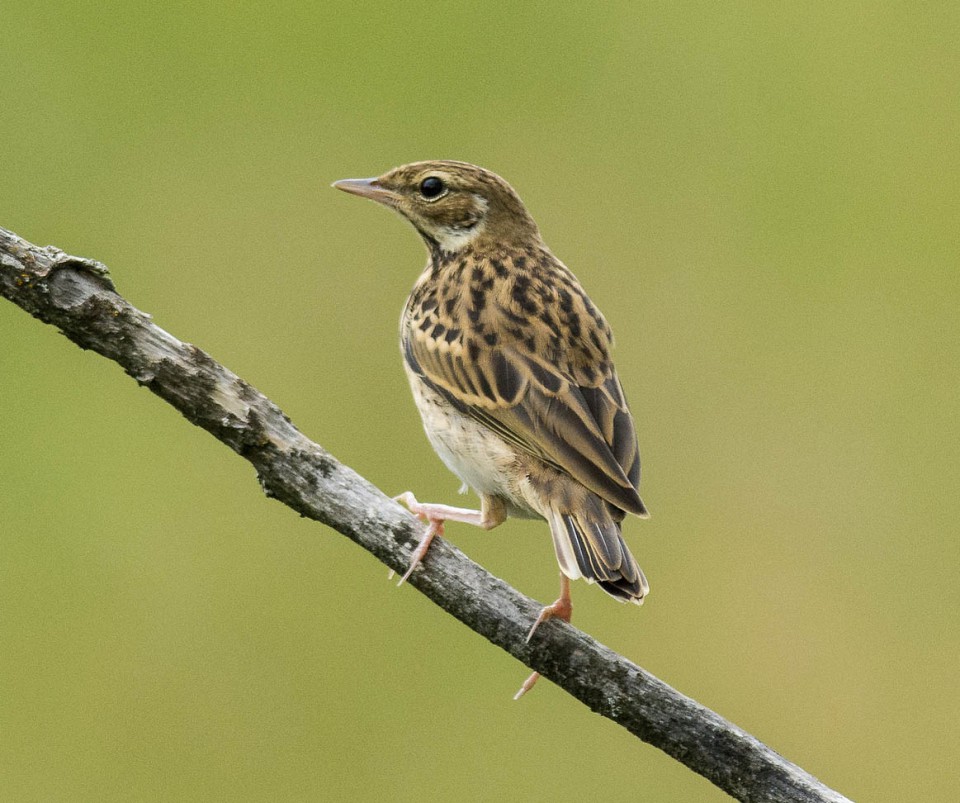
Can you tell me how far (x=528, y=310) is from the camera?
197 inches

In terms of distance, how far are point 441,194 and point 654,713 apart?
111 inches

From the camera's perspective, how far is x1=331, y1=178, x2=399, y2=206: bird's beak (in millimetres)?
5539

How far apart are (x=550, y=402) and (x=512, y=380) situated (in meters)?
0.19

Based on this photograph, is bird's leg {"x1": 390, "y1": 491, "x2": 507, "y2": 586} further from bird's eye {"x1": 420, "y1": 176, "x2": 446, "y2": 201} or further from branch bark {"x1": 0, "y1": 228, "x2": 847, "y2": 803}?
bird's eye {"x1": 420, "y1": 176, "x2": 446, "y2": 201}

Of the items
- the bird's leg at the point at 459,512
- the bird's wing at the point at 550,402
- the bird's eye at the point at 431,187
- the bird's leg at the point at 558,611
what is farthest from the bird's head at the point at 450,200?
the bird's leg at the point at 558,611

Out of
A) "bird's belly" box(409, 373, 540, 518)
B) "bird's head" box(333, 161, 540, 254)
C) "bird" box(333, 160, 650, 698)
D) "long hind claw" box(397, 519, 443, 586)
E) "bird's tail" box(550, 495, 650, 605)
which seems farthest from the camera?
"bird's head" box(333, 161, 540, 254)

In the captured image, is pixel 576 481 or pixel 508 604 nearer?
pixel 508 604

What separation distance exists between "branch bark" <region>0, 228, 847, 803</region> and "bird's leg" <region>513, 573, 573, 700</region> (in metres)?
0.03

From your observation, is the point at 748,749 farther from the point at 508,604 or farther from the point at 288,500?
the point at 288,500

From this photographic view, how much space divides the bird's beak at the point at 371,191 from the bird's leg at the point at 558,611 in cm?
218

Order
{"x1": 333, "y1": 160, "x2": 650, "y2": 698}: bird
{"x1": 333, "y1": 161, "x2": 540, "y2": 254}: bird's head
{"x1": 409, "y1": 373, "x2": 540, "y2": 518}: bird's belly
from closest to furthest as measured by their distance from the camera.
→ {"x1": 333, "y1": 160, "x2": 650, "y2": 698}: bird < {"x1": 409, "y1": 373, "x2": 540, "y2": 518}: bird's belly < {"x1": 333, "y1": 161, "x2": 540, "y2": 254}: bird's head

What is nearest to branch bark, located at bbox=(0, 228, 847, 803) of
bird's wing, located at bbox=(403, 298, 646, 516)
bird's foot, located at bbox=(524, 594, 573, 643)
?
bird's foot, located at bbox=(524, 594, 573, 643)

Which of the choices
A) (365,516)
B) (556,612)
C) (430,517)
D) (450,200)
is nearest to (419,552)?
(365,516)

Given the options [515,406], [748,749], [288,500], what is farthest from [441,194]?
[748,749]
